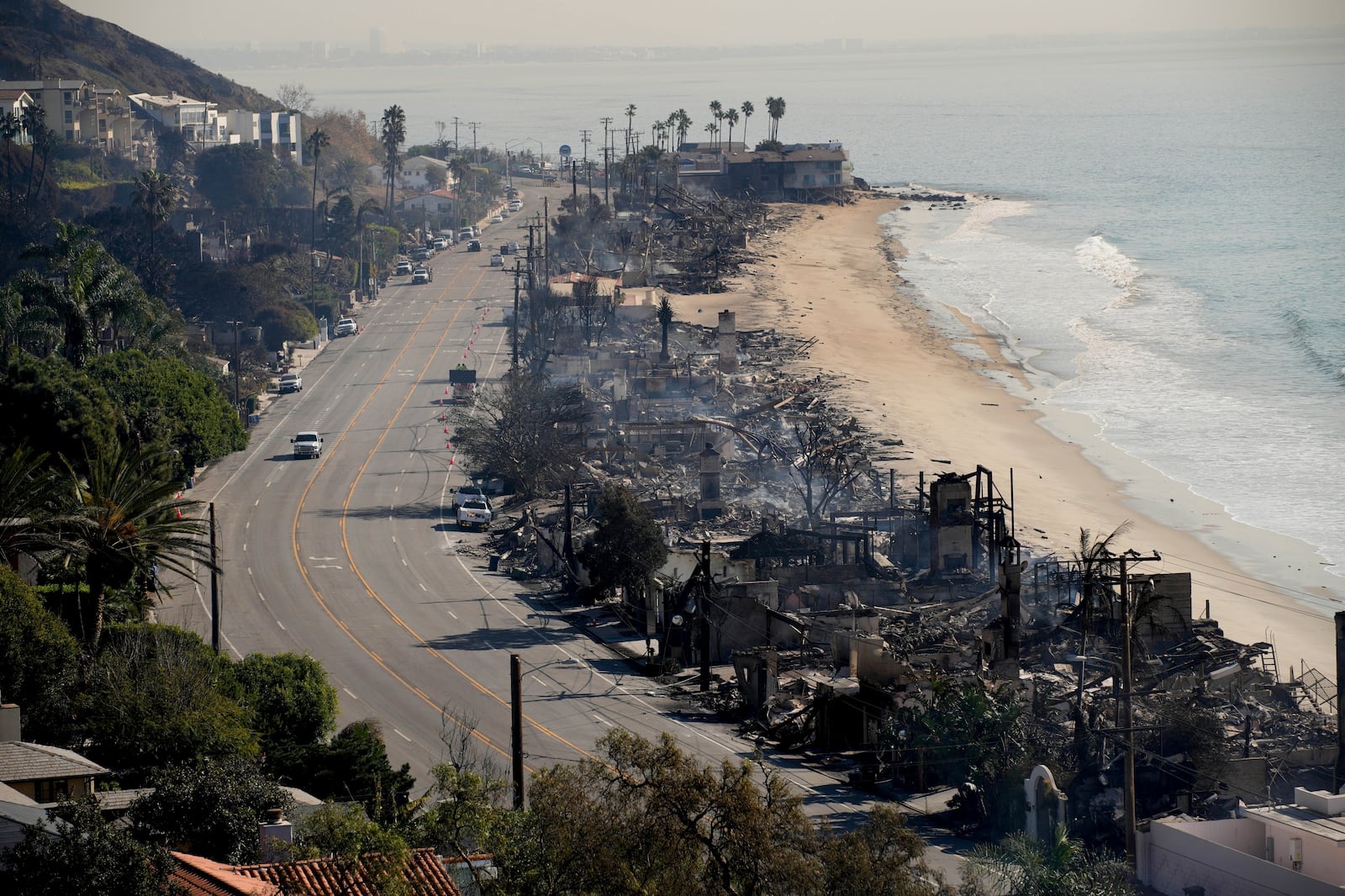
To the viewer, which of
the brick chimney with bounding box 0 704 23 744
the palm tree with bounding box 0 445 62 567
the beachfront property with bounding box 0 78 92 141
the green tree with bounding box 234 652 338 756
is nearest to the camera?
the brick chimney with bounding box 0 704 23 744

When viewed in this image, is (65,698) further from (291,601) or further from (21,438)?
(21,438)

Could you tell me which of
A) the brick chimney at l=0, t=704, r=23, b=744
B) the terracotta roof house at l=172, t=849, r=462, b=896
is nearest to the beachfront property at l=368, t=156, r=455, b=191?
the brick chimney at l=0, t=704, r=23, b=744

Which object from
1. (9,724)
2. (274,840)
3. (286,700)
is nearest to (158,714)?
(9,724)

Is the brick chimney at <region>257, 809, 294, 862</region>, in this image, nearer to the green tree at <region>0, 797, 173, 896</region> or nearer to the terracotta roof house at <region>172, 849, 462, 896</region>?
the terracotta roof house at <region>172, 849, 462, 896</region>

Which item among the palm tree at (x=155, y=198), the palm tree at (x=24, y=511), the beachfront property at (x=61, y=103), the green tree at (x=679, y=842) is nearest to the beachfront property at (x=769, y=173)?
the beachfront property at (x=61, y=103)

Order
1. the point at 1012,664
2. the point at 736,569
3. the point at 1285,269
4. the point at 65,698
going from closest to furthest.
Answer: the point at 65,698, the point at 1012,664, the point at 736,569, the point at 1285,269

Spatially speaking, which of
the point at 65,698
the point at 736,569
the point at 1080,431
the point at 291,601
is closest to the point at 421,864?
the point at 65,698

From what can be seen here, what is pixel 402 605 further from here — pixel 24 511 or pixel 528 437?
pixel 528 437
